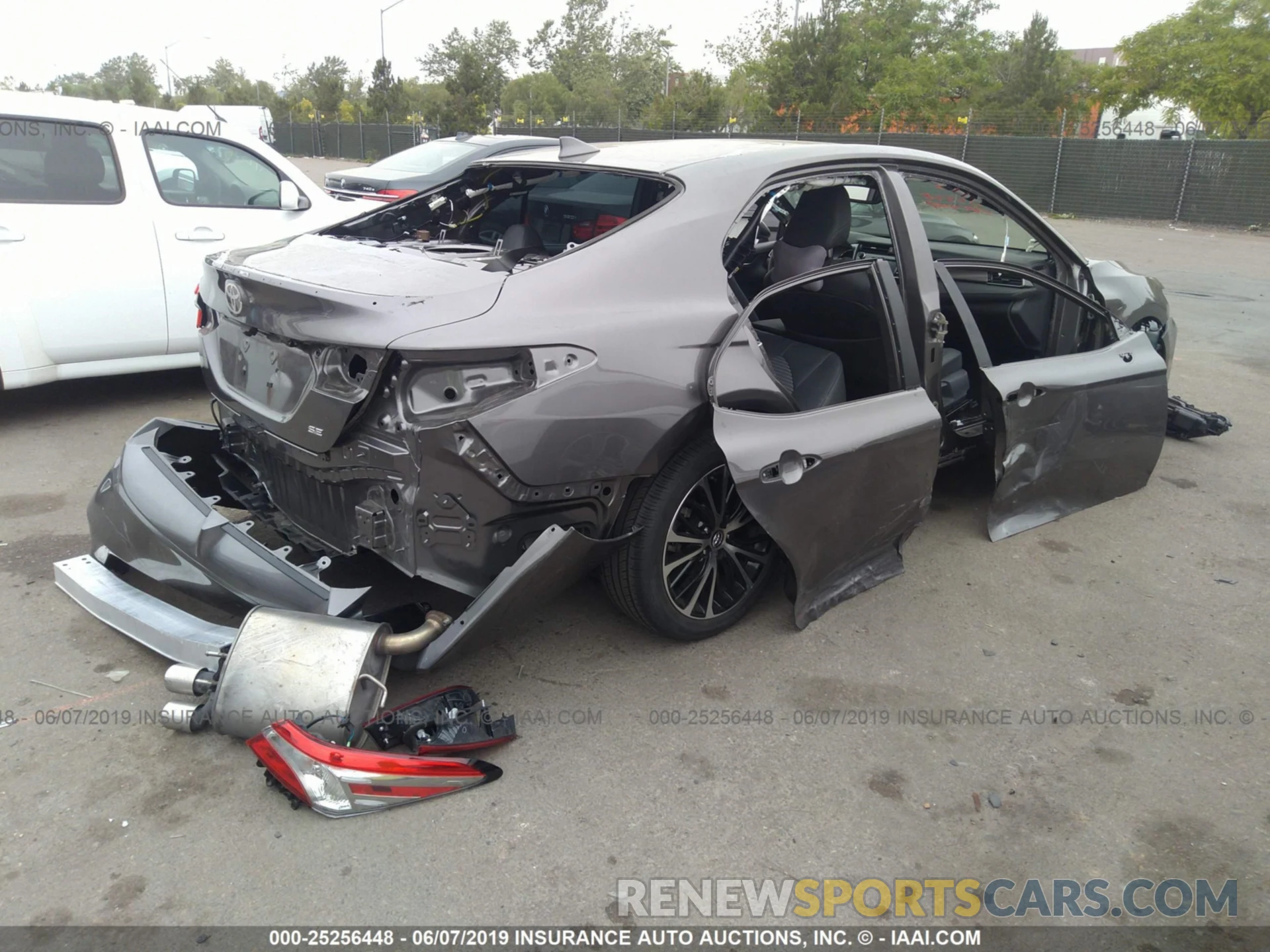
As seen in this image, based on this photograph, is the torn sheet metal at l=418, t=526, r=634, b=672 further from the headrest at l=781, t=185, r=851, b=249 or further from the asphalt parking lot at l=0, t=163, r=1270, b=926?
Answer: the headrest at l=781, t=185, r=851, b=249

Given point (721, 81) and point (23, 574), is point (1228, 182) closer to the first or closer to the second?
point (23, 574)

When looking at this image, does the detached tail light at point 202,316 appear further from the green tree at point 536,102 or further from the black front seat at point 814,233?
the green tree at point 536,102

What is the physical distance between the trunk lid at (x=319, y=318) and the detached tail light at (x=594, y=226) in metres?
0.67

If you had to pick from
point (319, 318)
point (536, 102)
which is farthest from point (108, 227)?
point (536, 102)

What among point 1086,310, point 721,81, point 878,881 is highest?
point 721,81

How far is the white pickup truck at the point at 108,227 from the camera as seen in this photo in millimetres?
5066

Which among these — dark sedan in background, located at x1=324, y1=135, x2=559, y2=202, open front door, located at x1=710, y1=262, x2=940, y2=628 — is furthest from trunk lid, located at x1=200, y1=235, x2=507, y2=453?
dark sedan in background, located at x1=324, y1=135, x2=559, y2=202

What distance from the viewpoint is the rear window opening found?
3.67 metres

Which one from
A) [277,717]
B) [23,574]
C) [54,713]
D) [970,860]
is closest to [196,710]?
[277,717]

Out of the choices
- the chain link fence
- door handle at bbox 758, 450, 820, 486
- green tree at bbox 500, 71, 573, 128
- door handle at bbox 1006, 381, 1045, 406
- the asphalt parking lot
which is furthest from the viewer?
green tree at bbox 500, 71, 573, 128

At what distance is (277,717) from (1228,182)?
77.6 feet

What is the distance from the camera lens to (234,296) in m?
3.09

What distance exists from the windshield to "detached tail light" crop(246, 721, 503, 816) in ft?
30.1

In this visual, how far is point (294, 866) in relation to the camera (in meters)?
2.29
